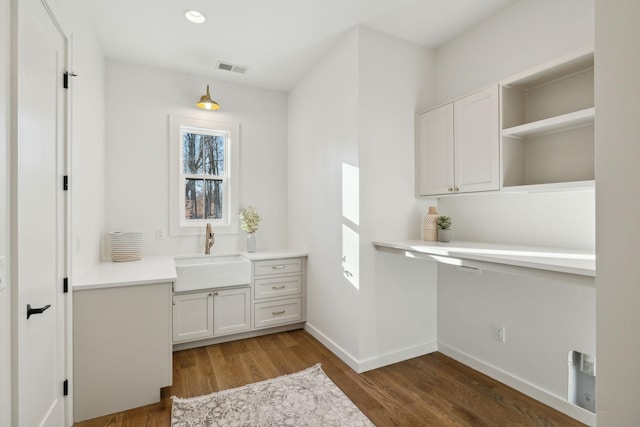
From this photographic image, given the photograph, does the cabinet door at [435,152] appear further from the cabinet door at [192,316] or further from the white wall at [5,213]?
the white wall at [5,213]

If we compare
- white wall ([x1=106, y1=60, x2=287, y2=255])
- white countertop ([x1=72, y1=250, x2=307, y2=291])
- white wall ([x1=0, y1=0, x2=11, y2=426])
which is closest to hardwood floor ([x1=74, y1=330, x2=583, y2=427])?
white countertop ([x1=72, y1=250, x2=307, y2=291])

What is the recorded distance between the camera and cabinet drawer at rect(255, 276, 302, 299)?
333cm

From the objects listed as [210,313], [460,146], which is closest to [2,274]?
[210,313]

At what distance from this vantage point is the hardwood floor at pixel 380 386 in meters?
2.00

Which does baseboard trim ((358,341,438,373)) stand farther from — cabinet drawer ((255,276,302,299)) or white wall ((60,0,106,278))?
white wall ((60,0,106,278))

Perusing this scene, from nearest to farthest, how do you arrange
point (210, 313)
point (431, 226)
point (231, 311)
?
point (431, 226) → point (210, 313) → point (231, 311)

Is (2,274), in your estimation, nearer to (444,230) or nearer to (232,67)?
(444,230)

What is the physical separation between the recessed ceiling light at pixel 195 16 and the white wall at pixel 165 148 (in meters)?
1.06

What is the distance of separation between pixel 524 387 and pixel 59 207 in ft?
10.6

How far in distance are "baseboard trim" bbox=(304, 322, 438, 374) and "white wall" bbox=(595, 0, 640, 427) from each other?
6.39 ft

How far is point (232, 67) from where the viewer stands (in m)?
3.34

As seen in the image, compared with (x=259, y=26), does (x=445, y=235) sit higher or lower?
lower

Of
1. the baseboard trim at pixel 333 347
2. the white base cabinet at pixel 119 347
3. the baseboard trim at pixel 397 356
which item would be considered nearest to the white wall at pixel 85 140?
the white base cabinet at pixel 119 347

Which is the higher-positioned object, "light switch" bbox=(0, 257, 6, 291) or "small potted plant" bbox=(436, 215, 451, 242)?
"small potted plant" bbox=(436, 215, 451, 242)
